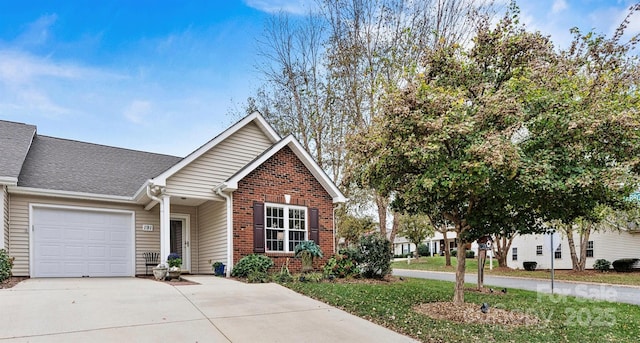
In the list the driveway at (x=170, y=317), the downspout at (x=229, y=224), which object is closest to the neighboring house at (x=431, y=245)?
the downspout at (x=229, y=224)

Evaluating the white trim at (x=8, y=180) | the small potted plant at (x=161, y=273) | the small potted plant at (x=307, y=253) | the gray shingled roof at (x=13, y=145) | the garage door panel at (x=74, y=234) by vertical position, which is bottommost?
the small potted plant at (x=161, y=273)

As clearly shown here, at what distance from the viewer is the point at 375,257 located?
1267 centimetres

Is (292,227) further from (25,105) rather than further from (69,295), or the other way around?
(25,105)

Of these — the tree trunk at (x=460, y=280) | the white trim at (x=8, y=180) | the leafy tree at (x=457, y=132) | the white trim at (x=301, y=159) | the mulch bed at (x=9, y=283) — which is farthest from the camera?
the white trim at (x=301, y=159)

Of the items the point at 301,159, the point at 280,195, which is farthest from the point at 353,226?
the point at 280,195

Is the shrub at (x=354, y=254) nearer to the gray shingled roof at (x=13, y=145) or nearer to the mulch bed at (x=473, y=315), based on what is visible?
the mulch bed at (x=473, y=315)

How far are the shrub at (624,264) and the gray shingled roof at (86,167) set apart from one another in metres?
22.6

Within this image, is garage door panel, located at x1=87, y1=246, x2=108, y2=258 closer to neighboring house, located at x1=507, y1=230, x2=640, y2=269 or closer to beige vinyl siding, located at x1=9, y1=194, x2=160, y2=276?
beige vinyl siding, located at x1=9, y1=194, x2=160, y2=276

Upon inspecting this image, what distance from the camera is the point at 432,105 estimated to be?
701cm

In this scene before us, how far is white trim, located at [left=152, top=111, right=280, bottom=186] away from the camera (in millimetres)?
11430

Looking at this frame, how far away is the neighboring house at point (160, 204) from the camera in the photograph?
1167cm

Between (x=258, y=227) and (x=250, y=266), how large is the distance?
134 cm

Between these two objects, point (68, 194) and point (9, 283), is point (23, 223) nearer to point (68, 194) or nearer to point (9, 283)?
point (68, 194)

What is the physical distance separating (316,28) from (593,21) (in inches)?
406
